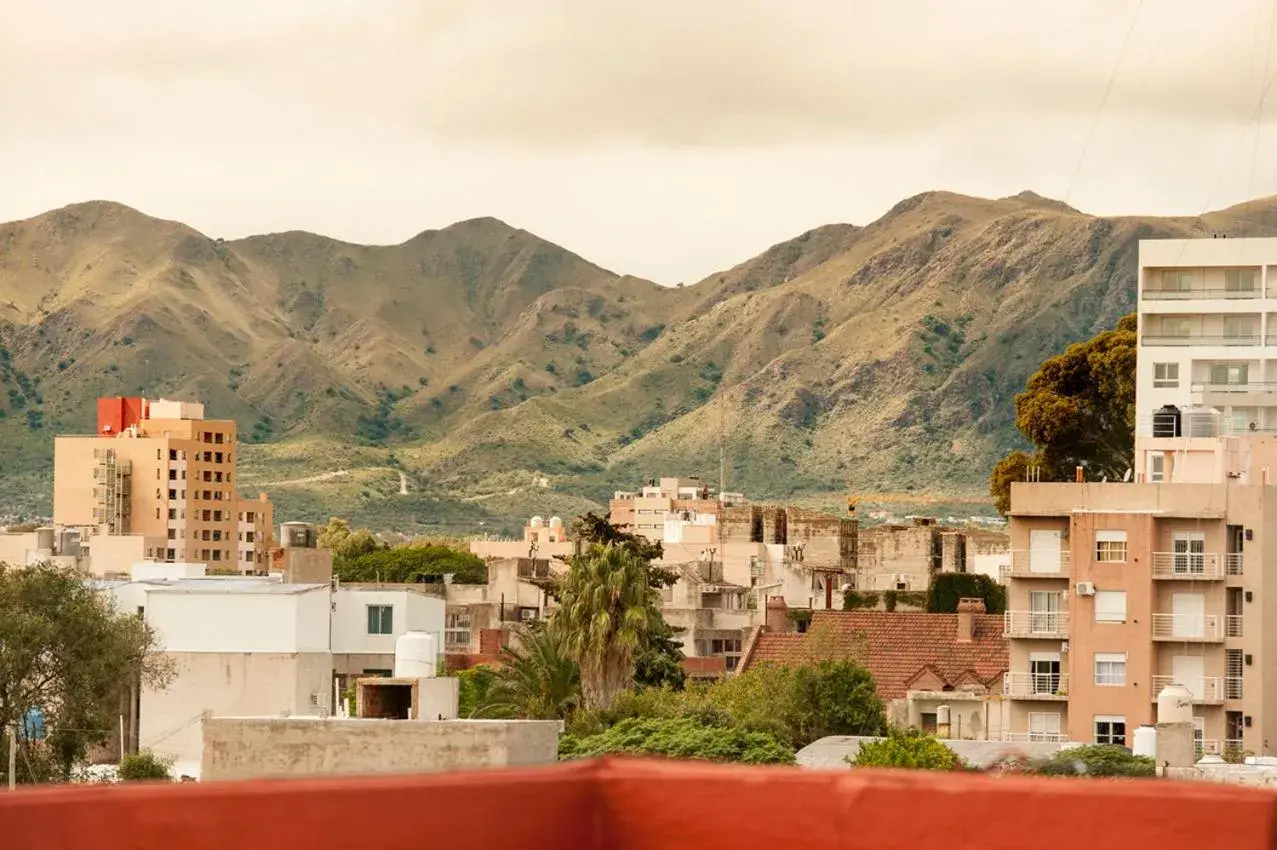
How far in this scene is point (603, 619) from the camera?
55.9m

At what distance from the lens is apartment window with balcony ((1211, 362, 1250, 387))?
264ft

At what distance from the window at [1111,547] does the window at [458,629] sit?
5040 cm

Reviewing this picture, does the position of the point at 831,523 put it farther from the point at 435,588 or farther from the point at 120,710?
the point at 120,710

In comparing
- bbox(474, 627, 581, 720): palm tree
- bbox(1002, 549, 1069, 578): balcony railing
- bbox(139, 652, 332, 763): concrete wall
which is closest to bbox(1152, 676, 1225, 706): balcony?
bbox(1002, 549, 1069, 578): balcony railing

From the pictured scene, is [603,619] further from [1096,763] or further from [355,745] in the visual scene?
[355,745]

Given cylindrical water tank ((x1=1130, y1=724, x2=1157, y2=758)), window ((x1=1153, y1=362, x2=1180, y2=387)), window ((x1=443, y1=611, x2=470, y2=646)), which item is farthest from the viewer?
window ((x1=443, y1=611, x2=470, y2=646))

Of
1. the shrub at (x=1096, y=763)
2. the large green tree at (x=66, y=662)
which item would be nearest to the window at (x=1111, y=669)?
the shrub at (x=1096, y=763)

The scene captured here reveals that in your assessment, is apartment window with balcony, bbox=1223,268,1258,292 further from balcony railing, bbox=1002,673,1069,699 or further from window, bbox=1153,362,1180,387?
balcony railing, bbox=1002,673,1069,699

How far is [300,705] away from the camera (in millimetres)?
64875

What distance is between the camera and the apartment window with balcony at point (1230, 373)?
264 feet

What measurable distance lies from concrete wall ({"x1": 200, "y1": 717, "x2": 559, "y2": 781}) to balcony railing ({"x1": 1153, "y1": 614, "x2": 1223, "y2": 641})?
25.0 m

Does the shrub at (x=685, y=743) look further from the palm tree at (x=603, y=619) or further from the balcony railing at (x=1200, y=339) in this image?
the balcony railing at (x=1200, y=339)

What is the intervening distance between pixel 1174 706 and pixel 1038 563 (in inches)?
319

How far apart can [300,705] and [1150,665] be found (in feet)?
76.4
